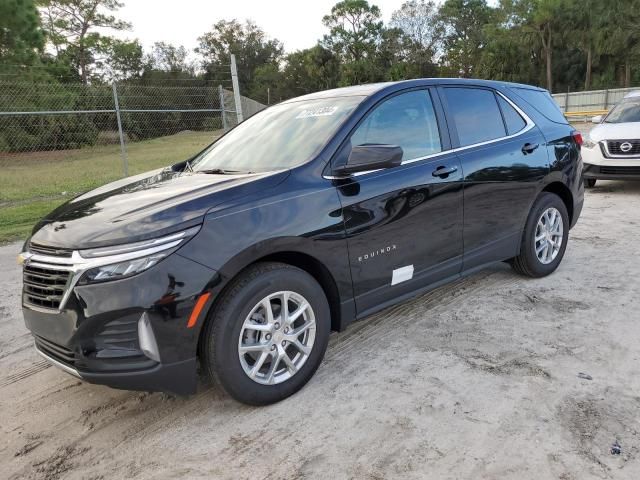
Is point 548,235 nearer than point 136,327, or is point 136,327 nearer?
point 136,327

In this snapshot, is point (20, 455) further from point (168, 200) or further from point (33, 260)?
point (168, 200)

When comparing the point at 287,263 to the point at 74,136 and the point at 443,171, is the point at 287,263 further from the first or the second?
the point at 74,136

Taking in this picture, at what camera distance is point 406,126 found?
3.59 meters

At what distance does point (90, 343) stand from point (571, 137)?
4.41m

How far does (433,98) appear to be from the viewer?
3775mm

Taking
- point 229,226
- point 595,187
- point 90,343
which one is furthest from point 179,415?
point 595,187

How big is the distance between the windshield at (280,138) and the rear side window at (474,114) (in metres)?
0.90

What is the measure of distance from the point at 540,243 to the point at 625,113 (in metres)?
6.32

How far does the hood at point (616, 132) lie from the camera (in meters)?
8.25

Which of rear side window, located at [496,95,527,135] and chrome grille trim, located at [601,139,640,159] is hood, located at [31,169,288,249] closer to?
rear side window, located at [496,95,527,135]

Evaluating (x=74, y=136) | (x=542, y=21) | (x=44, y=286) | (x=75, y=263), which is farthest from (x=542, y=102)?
(x=542, y=21)

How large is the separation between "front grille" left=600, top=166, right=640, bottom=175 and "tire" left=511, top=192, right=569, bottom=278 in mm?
4443


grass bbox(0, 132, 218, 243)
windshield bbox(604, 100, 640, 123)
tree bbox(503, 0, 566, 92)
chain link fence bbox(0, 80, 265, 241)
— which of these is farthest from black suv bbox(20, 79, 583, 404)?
tree bbox(503, 0, 566, 92)

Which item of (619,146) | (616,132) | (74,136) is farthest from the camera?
(74,136)
